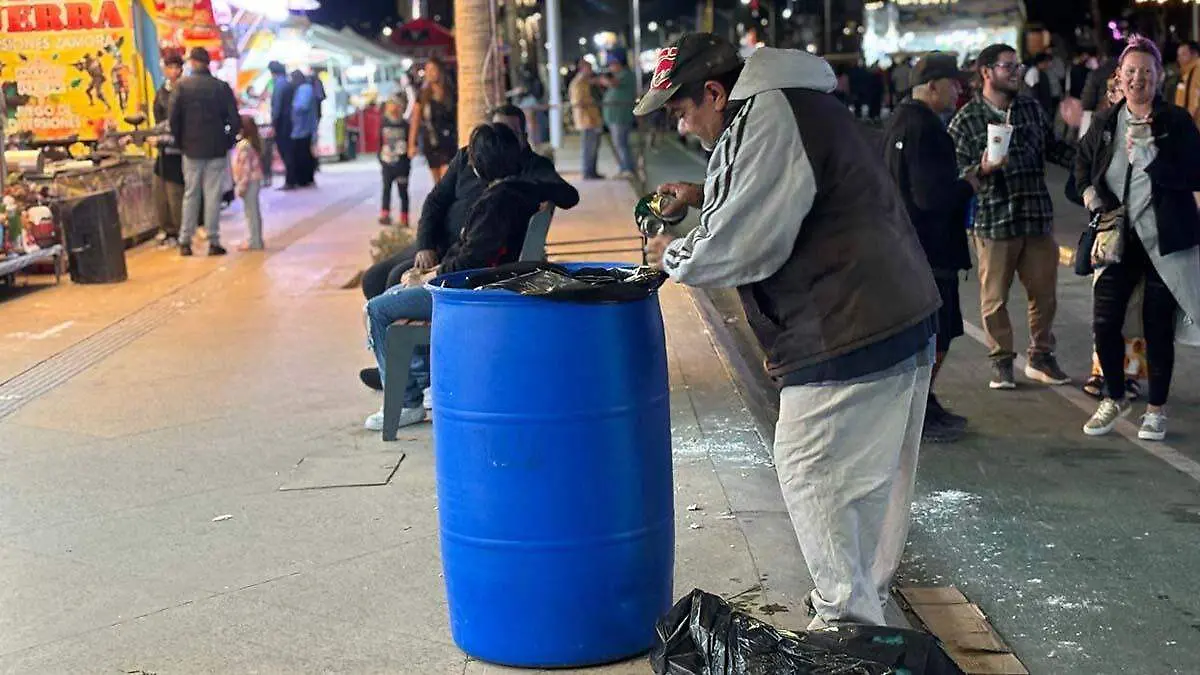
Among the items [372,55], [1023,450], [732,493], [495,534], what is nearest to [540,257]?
[732,493]

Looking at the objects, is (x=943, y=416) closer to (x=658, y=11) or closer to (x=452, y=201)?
(x=452, y=201)

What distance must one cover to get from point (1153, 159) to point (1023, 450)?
Result: 59.7 inches

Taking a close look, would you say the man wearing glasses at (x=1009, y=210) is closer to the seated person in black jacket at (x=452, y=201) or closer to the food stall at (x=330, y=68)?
the seated person in black jacket at (x=452, y=201)

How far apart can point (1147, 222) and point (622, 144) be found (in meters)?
15.6

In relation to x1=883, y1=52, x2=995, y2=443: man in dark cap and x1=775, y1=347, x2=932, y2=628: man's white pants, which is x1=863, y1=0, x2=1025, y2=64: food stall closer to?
x1=883, y1=52, x2=995, y2=443: man in dark cap

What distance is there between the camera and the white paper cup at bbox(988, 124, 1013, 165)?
7527mm

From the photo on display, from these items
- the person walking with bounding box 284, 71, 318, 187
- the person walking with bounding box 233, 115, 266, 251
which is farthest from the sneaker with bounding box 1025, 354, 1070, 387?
the person walking with bounding box 284, 71, 318, 187

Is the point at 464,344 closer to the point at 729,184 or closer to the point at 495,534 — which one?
the point at 495,534

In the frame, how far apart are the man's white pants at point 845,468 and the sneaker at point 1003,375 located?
4421 millimetres

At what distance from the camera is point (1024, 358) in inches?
357

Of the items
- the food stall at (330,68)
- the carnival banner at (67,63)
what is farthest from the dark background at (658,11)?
the carnival banner at (67,63)

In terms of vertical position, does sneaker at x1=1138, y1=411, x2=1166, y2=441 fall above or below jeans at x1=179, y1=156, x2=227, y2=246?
below

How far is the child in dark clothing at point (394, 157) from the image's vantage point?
16.5 metres

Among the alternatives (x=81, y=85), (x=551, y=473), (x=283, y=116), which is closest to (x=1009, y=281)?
(x=551, y=473)
